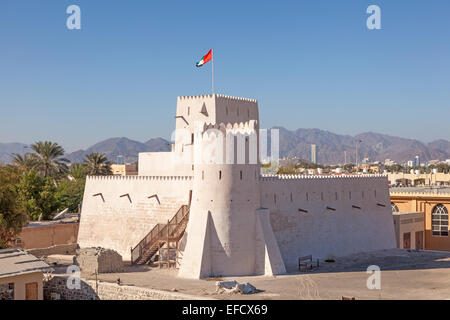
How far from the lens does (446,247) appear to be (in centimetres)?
4206

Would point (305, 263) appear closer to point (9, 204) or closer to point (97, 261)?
point (97, 261)

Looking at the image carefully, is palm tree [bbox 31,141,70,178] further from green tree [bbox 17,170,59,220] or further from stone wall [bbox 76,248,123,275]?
stone wall [bbox 76,248,123,275]

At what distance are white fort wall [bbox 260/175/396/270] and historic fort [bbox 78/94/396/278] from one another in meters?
0.06

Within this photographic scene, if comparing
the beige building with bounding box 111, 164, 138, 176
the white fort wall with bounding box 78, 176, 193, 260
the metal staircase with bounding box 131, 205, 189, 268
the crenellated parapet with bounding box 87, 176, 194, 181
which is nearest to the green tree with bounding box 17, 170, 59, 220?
the white fort wall with bounding box 78, 176, 193, 260

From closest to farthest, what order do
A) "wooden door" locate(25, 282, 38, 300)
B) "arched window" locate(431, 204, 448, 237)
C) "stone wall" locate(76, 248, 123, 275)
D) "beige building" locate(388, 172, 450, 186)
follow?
"wooden door" locate(25, 282, 38, 300) → "stone wall" locate(76, 248, 123, 275) → "arched window" locate(431, 204, 448, 237) → "beige building" locate(388, 172, 450, 186)

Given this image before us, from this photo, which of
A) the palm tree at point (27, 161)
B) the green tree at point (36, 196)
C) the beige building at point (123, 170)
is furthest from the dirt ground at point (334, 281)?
the beige building at point (123, 170)

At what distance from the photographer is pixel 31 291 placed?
23.5m

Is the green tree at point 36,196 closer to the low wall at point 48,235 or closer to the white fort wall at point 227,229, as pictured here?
the low wall at point 48,235

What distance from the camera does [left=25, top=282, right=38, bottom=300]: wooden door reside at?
23.3 metres

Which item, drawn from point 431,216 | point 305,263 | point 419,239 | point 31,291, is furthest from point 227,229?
point 431,216

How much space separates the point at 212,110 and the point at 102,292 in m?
13.7

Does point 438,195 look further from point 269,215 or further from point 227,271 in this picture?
point 227,271

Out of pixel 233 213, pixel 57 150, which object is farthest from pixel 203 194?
pixel 57 150
